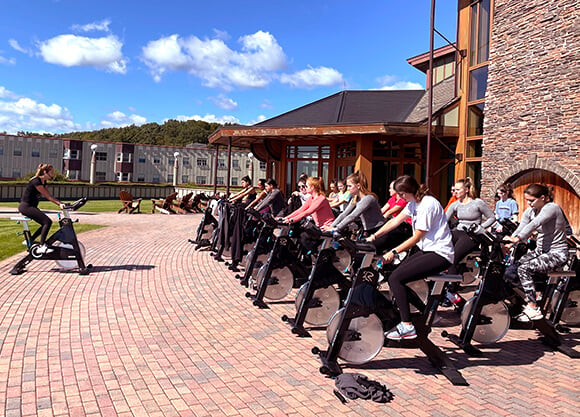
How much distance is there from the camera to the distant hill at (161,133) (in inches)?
4331

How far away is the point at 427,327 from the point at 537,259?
1880 mm

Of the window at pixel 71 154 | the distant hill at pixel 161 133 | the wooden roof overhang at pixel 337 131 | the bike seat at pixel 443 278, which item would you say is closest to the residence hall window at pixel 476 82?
the wooden roof overhang at pixel 337 131

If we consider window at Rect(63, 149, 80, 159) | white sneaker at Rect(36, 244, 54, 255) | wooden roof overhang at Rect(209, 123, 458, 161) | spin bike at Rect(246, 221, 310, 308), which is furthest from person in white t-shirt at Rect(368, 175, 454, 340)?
window at Rect(63, 149, 80, 159)

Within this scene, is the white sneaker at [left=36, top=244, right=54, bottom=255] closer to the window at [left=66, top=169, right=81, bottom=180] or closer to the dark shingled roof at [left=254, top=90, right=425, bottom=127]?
the dark shingled roof at [left=254, top=90, right=425, bottom=127]

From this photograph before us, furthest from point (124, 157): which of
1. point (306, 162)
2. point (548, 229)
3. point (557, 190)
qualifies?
point (548, 229)

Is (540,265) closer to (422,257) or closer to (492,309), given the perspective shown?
(492,309)

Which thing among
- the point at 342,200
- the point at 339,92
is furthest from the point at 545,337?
the point at 339,92

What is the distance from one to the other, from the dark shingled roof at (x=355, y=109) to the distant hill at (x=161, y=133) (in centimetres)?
8757

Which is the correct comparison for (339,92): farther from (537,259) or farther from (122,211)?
(537,259)

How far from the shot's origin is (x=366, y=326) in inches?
186

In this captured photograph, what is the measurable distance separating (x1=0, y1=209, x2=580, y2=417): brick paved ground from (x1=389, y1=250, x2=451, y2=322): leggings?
25.7 inches

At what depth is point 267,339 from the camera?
5.64m

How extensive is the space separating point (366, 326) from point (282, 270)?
2557 mm

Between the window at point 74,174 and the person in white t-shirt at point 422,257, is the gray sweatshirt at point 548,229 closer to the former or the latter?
the person in white t-shirt at point 422,257
